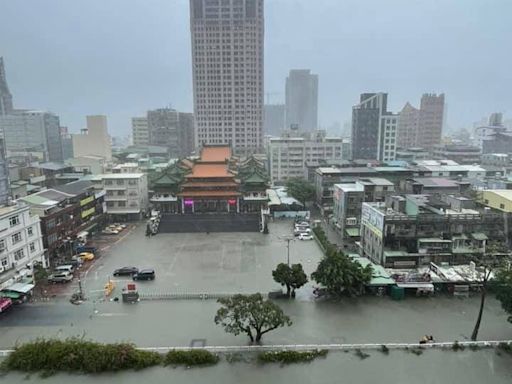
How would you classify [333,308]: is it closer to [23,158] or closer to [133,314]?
[133,314]

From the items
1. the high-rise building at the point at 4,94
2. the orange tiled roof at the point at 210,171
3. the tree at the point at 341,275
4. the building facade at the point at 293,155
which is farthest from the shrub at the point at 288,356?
the high-rise building at the point at 4,94

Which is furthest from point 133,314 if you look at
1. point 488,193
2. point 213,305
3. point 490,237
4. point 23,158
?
point 23,158

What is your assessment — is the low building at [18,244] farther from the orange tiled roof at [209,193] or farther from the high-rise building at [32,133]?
the high-rise building at [32,133]

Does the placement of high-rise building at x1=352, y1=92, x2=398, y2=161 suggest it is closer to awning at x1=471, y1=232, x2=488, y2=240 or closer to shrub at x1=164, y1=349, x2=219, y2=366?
awning at x1=471, y1=232, x2=488, y2=240

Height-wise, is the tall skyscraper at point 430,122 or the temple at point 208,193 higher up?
the tall skyscraper at point 430,122

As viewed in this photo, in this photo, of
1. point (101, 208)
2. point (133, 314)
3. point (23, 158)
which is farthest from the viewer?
point (23, 158)

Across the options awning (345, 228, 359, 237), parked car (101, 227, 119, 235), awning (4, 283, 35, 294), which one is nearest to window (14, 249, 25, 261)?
awning (4, 283, 35, 294)
